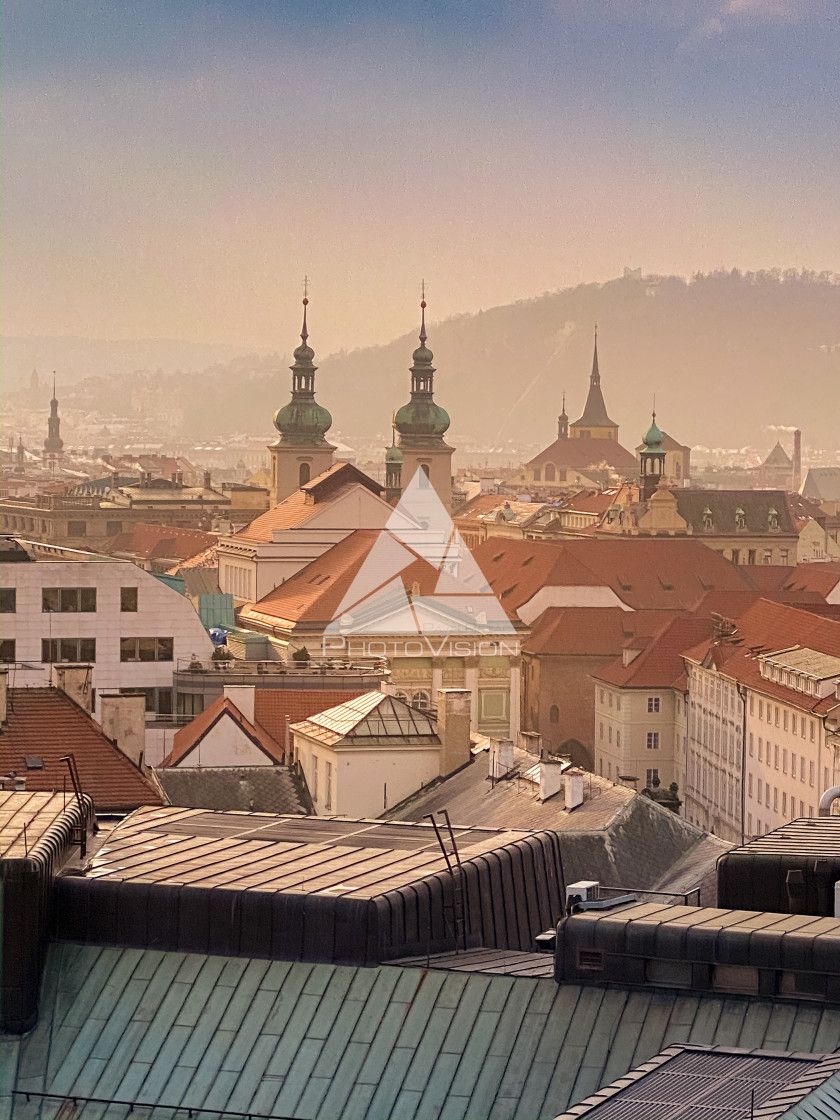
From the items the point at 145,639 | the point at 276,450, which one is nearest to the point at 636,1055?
the point at 145,639

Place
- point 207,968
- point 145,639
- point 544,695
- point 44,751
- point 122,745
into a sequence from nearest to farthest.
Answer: point 207,968, point 44,751, point 122,745, point 145,639, point 544,695

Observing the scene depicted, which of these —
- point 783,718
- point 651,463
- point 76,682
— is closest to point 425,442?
point 651,463

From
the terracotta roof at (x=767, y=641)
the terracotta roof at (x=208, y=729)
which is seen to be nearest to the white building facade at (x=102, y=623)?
the terracotta roof at (x=208, y=729)

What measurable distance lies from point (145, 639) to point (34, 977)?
36.7 metres

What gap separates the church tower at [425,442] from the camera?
143000 millimetres

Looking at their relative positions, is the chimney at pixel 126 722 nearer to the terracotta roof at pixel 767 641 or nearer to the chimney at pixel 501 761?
the chimney at pixel 501 761

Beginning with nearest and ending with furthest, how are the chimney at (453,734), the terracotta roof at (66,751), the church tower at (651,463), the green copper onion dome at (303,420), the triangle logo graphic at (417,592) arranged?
1. the terracotta roof at (66,751)
2. the chimney at (453,734)
3. the triangle logo graphic at (417,592)
4. the green copper onion dome at (303,420)
5. the church tower at (651,463)

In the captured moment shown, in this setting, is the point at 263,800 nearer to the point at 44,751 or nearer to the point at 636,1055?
the point at 44,751

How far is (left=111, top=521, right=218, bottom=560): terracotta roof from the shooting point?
536 feet

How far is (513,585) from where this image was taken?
124 m

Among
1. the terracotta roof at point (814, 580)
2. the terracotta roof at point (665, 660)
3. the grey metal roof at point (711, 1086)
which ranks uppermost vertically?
the grey metal roof at point (711, 1086)

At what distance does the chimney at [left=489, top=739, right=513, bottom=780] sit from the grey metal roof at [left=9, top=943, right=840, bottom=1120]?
24.5m

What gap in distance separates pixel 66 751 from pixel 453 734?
33.5 feet

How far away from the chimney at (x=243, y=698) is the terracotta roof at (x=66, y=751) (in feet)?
37.0
